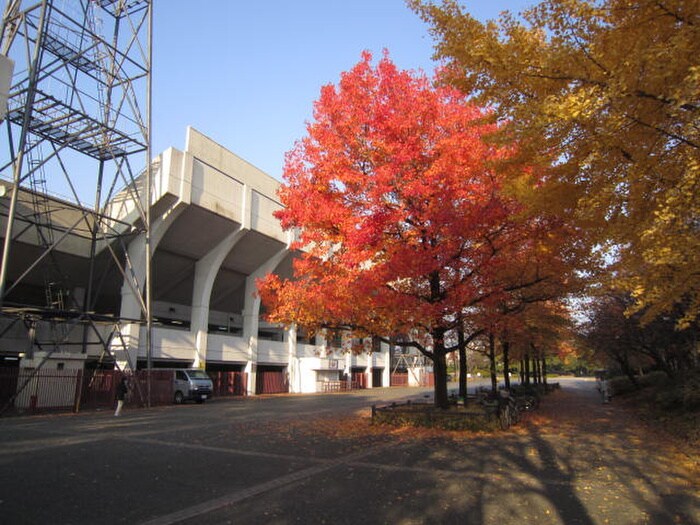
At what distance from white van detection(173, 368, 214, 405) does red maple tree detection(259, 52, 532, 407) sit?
47.5ft

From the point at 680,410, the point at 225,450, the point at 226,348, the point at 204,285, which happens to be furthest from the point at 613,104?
the point at 226,348

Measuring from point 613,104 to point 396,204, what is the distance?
7399mm

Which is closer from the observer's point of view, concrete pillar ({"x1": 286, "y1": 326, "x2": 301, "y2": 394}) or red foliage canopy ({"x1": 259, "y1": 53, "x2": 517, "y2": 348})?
red foliage canopy ({"x1": 259, "y1": 53, "x2": 517, "y2": 348})

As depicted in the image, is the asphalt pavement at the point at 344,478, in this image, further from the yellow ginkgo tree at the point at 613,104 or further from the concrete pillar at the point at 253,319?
the concrete pillar at the point at 253,319

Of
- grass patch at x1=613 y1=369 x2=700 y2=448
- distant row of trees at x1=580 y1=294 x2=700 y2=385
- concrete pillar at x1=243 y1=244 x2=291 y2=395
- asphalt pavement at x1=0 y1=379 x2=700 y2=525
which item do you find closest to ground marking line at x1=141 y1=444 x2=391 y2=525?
asphalt pavement at x1=0 y1=379 x2=700 y2=525

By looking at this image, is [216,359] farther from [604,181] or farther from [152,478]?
[604,181]

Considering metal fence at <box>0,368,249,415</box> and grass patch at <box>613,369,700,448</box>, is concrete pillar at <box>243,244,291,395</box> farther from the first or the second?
grass patch at <box>613,369,700,448</box>

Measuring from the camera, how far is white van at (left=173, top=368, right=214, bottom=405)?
2625cm

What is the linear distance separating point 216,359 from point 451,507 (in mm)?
28124

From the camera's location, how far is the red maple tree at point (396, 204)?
1203 cm

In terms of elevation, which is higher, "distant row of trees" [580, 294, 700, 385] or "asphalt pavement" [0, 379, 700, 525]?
"distant row of trees" [580, 294, 700, 385]

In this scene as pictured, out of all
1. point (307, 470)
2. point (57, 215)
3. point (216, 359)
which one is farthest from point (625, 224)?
point (216, 359)

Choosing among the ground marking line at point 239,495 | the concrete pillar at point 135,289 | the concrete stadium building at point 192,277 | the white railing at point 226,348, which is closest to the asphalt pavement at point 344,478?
the ground marking line at point 239,495

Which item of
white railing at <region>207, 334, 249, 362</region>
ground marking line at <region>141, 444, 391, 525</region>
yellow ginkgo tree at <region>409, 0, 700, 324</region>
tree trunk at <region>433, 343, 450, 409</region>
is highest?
yellow ginkgo tree at <region>409, 0, 700, 324</region>
